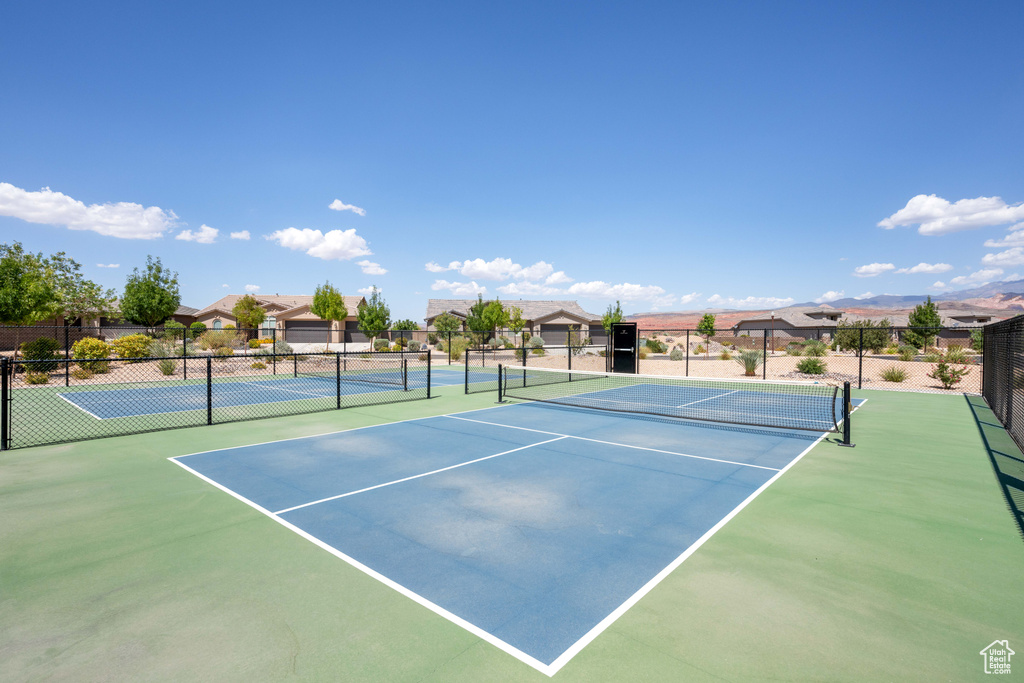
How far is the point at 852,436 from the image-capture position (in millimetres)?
10375

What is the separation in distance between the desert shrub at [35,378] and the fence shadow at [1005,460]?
2718 centimetres

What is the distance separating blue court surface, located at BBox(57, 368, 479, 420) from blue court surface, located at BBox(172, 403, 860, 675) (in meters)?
6.47

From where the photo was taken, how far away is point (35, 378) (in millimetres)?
18875

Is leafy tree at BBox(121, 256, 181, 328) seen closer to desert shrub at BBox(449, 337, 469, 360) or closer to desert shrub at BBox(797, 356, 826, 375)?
desert shrub at BBox(449, 337, 469, 360)

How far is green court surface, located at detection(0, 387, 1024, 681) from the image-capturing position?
10.7ft

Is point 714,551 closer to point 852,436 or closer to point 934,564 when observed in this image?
point 934,564

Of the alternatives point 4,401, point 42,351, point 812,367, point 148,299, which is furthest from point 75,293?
point 812,367

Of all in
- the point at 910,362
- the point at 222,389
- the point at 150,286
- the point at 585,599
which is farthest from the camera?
the point at 150,286

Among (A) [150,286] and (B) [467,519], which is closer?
(B) [467,519]

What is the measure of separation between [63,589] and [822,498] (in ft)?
27.1

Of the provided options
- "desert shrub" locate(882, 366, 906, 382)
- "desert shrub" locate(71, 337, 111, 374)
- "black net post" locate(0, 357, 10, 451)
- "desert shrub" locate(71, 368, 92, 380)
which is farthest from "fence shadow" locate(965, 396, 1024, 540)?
"desert shrub" locate(71, 337, 111, 374)

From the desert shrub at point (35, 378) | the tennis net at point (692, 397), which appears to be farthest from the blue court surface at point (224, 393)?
the tennis net at point (692, 397)

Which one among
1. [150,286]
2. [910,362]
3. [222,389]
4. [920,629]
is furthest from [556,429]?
[150,286]

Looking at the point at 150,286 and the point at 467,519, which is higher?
the point at 150,286
